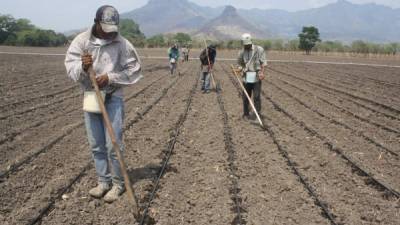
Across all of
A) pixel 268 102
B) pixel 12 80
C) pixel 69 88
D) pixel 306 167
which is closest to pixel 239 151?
pixel 306 167

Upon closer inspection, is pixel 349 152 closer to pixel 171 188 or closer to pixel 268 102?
pixel 171 188

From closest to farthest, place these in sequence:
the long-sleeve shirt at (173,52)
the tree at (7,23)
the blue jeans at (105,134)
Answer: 1. the blue jeans at (105,134)
2. the long-sleeve shirt at (173,52)
3. the tree at (7,23)

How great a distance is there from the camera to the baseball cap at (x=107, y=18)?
434 centimetres

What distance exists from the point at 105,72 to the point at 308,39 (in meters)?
67.8

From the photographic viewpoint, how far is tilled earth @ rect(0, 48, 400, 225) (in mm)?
4789

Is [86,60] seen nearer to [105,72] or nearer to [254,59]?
[105,72]

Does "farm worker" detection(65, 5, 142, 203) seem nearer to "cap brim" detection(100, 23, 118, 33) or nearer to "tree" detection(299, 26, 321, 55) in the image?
"cap brim" detection(100, 23, 118, 33)

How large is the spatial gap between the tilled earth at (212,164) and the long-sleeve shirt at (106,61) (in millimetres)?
1351

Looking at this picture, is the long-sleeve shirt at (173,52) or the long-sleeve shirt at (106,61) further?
the long-sleeve shirt at (173,52)

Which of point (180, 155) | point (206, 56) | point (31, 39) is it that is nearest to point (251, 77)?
point (180, 155)

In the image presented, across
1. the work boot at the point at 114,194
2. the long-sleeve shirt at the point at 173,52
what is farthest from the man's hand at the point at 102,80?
→ the long-sleeve shirt at the point at 173,52

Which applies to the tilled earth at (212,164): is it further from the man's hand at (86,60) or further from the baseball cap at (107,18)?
the baseball cap at (107,18)

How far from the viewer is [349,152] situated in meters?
7.33

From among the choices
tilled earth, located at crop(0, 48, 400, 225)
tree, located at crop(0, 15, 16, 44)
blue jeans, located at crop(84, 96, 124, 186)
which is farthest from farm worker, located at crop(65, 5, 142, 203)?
tree, located at crop(0, 15, 16, 44)
